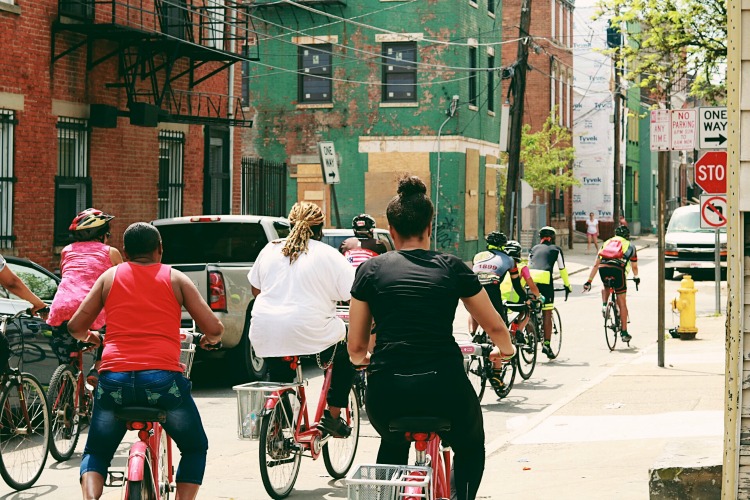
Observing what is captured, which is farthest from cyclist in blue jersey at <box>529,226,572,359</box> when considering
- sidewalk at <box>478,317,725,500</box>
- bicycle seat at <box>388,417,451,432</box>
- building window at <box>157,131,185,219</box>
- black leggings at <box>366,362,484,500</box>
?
bicycle seat at <box>388,417,451,432</box>

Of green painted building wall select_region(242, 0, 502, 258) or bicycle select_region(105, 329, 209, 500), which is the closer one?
bicycle select_region(105, 329, 209, 500)

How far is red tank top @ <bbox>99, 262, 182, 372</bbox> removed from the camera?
19.0 ft

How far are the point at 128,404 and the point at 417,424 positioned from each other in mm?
1491

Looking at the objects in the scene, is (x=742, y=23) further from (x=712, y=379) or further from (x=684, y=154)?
(x=684, y=154)

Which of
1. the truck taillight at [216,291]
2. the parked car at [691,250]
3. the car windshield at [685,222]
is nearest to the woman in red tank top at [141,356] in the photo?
the truck taillight at [216,291]

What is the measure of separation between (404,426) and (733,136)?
2.30 meters

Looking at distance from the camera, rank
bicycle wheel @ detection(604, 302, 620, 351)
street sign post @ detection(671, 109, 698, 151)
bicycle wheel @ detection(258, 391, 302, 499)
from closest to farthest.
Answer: bicycle wheel @ detection(258, 391, 302, 499) < street sign post @ detection(671, 109, 698, 151) < bicycle wheel @ detection(604, 302, 620, 351)

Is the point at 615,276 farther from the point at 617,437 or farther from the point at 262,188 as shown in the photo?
the point at 262,188

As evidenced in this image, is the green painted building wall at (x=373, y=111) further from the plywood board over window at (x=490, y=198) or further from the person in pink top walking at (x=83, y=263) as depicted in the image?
the person in pink top walking at (x=83, y=263)

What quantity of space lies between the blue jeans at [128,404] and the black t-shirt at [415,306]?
3.65ft

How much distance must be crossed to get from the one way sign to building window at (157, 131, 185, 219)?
11000mm

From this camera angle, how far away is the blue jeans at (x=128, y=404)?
5.75m

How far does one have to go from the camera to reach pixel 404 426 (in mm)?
5121

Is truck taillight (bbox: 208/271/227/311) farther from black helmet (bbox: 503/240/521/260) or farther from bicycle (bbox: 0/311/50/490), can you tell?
bicycle (bbox: 0/311/50/490)
